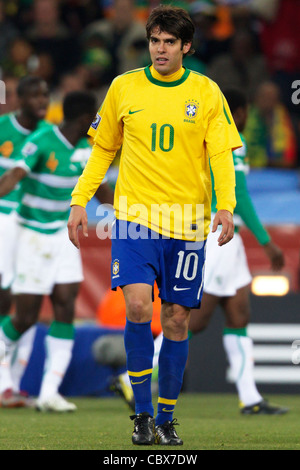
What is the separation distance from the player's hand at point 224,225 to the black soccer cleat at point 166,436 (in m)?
0.93

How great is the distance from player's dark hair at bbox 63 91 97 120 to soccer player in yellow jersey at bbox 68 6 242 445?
2160 millimetres

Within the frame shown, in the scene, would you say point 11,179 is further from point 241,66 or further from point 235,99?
point 241,66

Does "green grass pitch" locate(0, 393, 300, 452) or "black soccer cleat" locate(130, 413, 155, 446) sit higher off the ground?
"black soccer cleat" locate(130, 413, 155, 446)

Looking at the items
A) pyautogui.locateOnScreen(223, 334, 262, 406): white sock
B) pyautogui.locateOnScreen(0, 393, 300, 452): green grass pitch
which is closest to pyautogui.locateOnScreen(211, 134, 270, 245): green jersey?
pyautogui.locateOnScreen(223, 334, 262, 406): white sock

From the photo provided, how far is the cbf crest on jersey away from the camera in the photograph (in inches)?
199

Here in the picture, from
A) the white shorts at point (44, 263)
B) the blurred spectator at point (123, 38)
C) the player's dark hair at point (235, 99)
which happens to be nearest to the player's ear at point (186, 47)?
the player's dark hair at point (235, 99)

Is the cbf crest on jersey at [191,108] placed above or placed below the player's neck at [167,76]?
below

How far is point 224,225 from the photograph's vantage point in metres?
4.88

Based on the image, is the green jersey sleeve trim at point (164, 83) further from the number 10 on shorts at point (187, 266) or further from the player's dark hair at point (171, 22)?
the number 10 on shorts at point (187, 266)

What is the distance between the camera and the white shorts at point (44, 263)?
7.38 meters

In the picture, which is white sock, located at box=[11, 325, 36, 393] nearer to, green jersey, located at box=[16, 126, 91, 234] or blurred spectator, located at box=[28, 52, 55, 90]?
green jersey, located at box=[16, 126, 91, 234]

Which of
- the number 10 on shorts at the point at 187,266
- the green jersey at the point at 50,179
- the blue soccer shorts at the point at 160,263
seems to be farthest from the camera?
the green jersey at the point at 50,179

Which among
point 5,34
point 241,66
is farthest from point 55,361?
point 5,34

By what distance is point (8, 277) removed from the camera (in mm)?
7816
